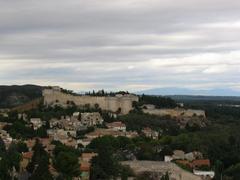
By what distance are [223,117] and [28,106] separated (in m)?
22.9

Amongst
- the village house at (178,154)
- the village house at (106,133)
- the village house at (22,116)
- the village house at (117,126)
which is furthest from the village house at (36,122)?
the village house at (178,154)

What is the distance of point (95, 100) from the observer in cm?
8525

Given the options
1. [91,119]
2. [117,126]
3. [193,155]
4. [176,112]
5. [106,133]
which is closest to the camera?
[193,155]

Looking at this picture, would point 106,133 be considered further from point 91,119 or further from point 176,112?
point 176,112

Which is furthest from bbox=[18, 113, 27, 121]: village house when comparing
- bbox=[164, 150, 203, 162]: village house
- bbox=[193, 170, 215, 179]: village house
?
bbox=[193, 170, 215, 179]: village house

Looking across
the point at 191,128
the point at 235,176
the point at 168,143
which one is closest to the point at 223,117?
the point at 191,128

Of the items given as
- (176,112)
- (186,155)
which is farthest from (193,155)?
(176,112)

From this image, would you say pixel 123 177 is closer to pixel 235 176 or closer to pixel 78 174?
pixel 78 174

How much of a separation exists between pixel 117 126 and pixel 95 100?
65.6ft

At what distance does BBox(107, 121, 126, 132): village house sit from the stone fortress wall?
13717 mm

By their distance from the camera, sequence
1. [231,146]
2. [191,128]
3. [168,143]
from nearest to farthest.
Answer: [231,146], [168,143], [191,128]

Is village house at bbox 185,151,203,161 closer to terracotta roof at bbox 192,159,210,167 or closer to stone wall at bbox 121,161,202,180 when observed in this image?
terracotta roof at bbox 192,159,210,167

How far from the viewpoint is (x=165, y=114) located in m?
82.5

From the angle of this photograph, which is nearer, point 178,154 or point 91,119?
point 178,154
